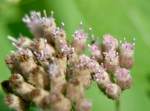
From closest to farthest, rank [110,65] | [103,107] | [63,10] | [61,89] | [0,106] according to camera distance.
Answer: [61,89], [110,65], [0,106], [103,107], [63,10]

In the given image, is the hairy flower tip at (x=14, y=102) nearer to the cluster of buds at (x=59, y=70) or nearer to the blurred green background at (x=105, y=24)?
the cluster of buds at (x=59, y=70)

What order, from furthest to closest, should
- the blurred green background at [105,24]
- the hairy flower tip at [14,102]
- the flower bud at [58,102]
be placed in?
the blurred green background at [105,24], the hairy flower tip at [14,102], the flower bud at [58,102]

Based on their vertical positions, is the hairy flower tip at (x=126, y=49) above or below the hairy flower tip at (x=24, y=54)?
above

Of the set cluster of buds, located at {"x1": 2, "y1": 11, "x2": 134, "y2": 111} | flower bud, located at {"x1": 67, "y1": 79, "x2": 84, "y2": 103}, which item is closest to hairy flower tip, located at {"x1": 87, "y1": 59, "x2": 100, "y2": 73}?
cluster of buds, located at {"x1": 2, "y1": 11, "x2": 134, "y2": 111}

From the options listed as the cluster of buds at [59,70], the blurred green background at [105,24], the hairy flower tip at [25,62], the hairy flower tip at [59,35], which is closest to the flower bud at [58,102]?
the cluster of buds at [59,70]

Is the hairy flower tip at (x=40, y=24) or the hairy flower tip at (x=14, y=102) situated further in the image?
the hairy flower tip at (x=40, y=24)

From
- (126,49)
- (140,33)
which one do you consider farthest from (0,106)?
(140,33)

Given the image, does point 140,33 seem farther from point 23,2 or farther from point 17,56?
point 17,56

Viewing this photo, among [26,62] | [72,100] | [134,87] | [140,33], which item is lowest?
[72,100]

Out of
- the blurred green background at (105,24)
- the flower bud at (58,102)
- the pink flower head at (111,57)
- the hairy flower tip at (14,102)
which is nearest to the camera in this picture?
the flower bud at (58,102)
